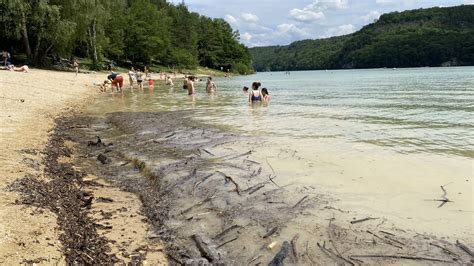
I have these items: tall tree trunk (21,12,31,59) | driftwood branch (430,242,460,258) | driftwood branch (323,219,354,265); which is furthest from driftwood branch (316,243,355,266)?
tall tree trunk (21,12,31,59)

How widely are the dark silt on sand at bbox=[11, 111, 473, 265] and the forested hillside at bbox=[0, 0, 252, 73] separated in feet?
108

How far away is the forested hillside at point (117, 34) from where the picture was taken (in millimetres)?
38250

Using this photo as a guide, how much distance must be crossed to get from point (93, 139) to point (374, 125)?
30.2 ft

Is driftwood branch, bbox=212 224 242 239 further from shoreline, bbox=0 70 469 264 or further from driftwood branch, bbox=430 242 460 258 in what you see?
driftwood branch, bbox=430 242 460 258

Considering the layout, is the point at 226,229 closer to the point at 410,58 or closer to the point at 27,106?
the point at 27,106

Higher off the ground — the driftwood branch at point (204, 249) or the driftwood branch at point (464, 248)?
the driftwood branch at point (464, 248)

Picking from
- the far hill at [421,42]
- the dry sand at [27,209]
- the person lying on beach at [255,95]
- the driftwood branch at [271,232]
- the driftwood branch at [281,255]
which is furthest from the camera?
the far hill at [421,42]

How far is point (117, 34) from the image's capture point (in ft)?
217

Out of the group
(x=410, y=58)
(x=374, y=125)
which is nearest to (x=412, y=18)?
(x=410, y=58)

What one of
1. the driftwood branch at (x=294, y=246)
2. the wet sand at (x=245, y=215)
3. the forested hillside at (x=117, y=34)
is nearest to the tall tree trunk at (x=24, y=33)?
the forested hillside at (x=117, y=34)

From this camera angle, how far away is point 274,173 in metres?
7.97

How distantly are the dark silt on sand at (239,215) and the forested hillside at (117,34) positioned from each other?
32769 mm

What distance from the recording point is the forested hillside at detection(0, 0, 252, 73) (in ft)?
125

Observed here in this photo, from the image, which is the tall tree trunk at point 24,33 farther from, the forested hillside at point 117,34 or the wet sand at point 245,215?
the wet sand at point 245,215
